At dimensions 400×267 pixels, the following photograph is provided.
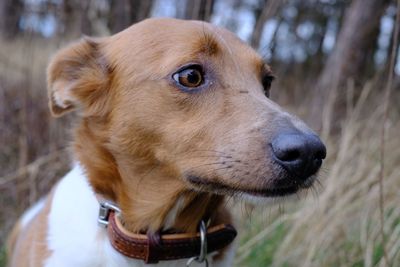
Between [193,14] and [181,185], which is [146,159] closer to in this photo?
[181,185]

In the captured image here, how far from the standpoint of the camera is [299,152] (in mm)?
2176

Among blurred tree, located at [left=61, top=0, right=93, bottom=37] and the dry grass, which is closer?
the dry grass

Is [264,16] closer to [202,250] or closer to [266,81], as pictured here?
[266,81]

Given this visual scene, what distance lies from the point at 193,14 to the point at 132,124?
216 centimetres

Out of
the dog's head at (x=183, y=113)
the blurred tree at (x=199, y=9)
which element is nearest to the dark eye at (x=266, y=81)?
the dog's head at (x=183, y=113)

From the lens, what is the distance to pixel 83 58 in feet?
10.0

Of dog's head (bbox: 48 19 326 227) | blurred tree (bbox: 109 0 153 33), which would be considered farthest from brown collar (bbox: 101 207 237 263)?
blurred tree (bbox: 109 0 153 33)

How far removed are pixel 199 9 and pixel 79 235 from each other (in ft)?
8.15

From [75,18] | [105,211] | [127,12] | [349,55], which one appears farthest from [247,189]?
[75,18]

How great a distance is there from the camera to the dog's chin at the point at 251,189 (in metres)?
2.31

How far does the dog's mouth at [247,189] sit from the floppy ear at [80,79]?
2.13 feet

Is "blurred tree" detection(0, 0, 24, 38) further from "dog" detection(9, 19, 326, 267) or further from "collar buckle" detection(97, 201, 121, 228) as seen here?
"collar buckle" detection(97, 201, 121, 228)

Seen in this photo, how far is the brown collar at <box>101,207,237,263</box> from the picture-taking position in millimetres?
2650

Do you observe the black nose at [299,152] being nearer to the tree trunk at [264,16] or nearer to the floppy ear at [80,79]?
the floppy ear at [80,79]
